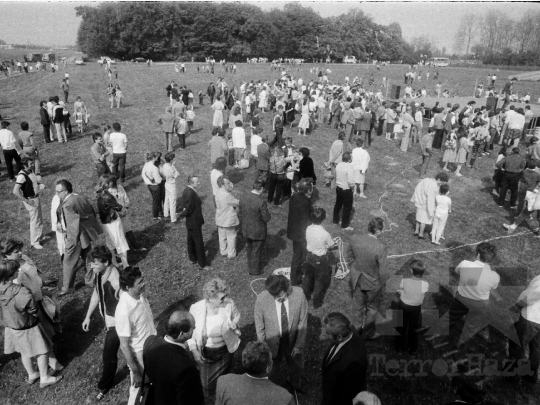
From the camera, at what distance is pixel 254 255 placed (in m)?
7.46

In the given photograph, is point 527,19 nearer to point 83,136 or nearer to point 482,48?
point 482,48

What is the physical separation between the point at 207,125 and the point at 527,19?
72390 millimetres

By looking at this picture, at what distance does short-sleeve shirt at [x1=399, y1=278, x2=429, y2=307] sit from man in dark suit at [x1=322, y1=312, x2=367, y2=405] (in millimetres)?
1917

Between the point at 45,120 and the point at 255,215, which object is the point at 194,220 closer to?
the point at 255,215

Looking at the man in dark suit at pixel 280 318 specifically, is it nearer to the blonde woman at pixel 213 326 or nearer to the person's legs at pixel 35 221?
the blonde woman at pixel 213 326

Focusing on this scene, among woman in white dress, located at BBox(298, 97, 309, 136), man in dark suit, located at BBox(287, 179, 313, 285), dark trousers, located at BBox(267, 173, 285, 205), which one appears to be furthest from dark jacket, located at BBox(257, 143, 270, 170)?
woman in white dress, located at BBox(298, 97, 309, 136)

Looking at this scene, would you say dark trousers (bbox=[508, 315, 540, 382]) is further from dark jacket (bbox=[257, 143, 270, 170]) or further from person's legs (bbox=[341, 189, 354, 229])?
dark jacket (bbox=[257, 143, 270, 170])

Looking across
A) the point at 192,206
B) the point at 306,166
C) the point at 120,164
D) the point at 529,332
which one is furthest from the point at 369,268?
the point at 120,164

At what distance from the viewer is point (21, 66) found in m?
42.1

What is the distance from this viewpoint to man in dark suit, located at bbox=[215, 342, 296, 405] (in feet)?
10.1

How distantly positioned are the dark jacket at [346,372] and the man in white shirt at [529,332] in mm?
2972

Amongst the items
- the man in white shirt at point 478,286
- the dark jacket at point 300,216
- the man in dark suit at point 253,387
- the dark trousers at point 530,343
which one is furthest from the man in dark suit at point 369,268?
the man in dark suit at point 253,387

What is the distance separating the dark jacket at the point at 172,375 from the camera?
329 centimetres

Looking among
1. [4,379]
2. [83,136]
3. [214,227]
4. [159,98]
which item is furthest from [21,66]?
[4,379]
